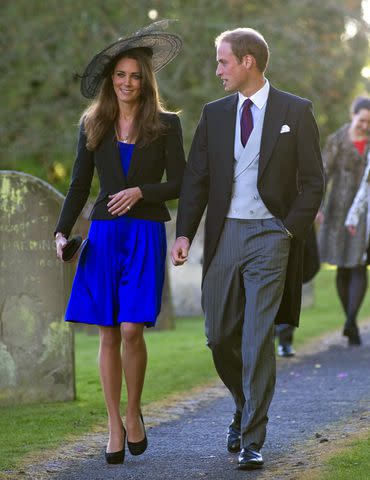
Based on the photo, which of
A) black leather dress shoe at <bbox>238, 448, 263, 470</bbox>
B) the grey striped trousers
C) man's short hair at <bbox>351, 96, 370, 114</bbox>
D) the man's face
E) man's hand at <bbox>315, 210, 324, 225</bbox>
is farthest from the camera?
man's short hair at <bbox>351, 96, 370, 114</bbox>

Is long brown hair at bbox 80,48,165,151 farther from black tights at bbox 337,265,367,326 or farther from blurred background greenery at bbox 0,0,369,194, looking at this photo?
blurred background greenery at bbox 0,0,369,194

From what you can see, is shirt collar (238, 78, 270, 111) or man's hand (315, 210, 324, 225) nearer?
shirt collar (238, 78, 270, 111)

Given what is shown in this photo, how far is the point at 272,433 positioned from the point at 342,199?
4828mm

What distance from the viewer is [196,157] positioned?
659 centimetres

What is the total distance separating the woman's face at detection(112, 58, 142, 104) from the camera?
671cm

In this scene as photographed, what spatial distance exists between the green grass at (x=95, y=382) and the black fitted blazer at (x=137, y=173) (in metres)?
1.21

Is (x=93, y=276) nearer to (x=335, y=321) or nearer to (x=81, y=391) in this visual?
(x=81, y=391)

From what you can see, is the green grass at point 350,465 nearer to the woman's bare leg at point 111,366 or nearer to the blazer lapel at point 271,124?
the woman's bare leg at point 111,366

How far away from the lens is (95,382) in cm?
977

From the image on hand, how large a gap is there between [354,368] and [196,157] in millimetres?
4109

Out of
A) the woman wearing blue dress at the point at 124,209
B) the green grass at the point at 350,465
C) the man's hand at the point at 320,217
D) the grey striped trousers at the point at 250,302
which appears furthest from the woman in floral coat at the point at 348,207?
the grey striped trousers at the point at 250,302

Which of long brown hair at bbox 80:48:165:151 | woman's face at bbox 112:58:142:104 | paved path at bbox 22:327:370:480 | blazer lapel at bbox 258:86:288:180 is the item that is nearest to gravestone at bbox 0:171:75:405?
paved path at bbox 22:327:370:480

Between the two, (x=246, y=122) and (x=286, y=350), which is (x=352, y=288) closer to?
(x=286, y=350)

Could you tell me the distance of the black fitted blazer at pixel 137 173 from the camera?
6677 millimetres
